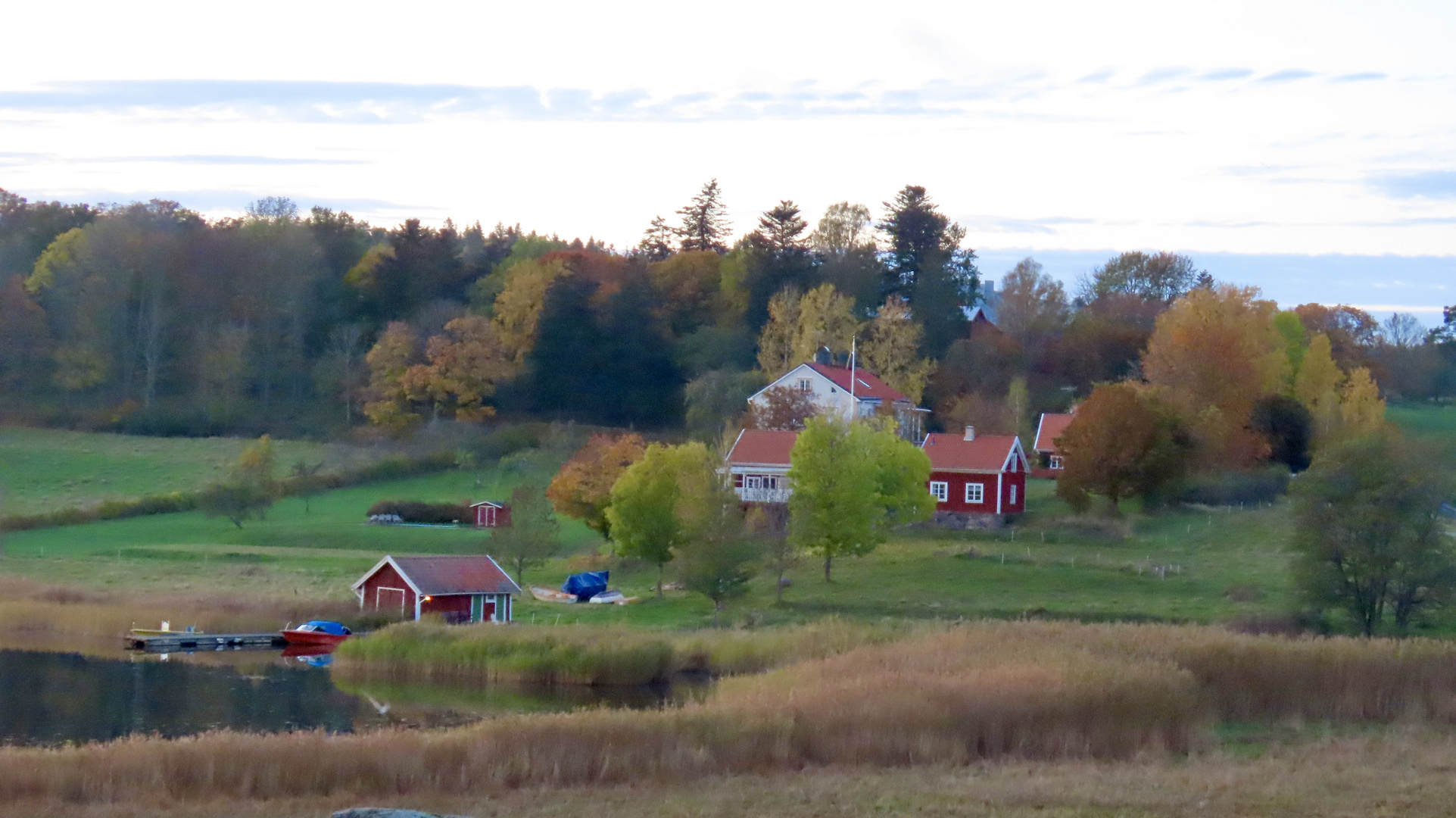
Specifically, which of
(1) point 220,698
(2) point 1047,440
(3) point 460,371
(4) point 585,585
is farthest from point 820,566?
(3) point 460,371

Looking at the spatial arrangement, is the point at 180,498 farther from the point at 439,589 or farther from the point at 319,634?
the point at 439,589

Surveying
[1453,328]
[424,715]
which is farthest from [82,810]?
[1453,328]

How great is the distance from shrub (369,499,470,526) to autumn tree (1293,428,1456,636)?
111ft

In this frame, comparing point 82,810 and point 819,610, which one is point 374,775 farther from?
point 819,610

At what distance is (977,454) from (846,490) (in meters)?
11.4

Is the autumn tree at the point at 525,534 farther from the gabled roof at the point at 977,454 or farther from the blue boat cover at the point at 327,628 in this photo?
the gabled roof at the point at 977,454

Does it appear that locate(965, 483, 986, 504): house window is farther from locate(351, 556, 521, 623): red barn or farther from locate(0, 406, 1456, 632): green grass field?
locate(351, 556, 521, 623): red barn

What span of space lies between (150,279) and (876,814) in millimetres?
71954

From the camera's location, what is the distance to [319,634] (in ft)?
121

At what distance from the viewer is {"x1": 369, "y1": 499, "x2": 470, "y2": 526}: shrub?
57531mm

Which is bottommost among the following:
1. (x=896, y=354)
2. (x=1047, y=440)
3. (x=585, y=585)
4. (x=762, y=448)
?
(x=585, y=585)

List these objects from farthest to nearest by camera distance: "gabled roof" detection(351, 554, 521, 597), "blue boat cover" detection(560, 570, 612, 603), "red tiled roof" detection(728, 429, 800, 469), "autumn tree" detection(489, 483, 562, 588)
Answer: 1. "red tiled roof" detection(728, 429, 800, 469)
2. "autumn tree" detection(489, 483, 562, 588)
3. "blue boat cover" detection(560, 570, 612, 603)
4. "gabled roof" detection(351, 554, 521, 597)

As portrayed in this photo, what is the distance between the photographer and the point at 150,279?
77.4 m

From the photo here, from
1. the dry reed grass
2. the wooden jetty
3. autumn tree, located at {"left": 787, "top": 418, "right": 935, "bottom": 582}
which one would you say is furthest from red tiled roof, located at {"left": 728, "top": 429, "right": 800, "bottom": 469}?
the dry reed grass
